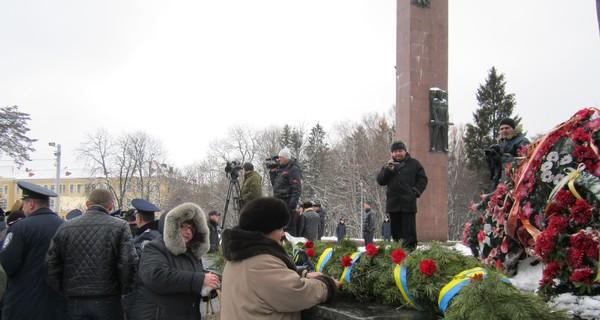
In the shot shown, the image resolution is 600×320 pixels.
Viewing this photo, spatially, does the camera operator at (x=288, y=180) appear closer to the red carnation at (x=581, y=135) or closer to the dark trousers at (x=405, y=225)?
the dark trousers at (x=405, y=225)

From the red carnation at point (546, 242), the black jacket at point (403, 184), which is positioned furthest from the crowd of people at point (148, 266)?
the red carnation at point (546, 242)

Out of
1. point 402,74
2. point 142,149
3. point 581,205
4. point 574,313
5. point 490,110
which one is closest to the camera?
point 574,313

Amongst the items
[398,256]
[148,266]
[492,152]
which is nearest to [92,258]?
[148,266]

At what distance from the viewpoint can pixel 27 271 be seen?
13.7 feet

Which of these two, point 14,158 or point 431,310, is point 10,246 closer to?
point 431,310

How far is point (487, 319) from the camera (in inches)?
81.3

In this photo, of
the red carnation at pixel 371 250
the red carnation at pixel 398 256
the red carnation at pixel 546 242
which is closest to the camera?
the red carnation at pixel 546 242

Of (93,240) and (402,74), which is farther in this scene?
(402,74)

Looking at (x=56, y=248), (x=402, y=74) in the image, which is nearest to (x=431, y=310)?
(x=56, y=248)

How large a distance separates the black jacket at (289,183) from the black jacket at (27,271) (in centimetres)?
348

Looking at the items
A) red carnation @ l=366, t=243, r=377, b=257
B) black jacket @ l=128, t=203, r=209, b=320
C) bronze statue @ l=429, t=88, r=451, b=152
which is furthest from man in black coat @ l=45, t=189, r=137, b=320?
bronze statue @ l=429, t=88, r=451, b=152

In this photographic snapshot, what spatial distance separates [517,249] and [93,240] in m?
3.09

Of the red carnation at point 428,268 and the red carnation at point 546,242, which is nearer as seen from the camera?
the red carnation at point 428,268

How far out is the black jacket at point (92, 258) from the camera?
3760 mm
